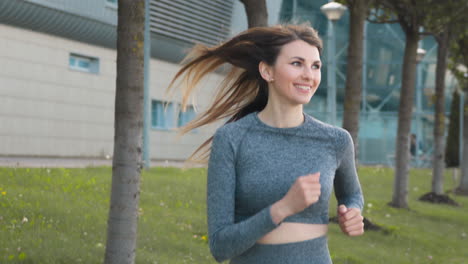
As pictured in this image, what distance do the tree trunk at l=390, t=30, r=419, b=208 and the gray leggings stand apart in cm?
1173

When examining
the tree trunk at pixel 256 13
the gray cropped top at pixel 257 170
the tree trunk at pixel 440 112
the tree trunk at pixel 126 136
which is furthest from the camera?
Answer: the tree trunk at pixel 440 112

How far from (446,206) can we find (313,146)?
566 inches

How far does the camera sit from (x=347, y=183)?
304 cm

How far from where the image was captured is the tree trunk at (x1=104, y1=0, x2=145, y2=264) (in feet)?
17.4

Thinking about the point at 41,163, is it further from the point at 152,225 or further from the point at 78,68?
the point at 152,225

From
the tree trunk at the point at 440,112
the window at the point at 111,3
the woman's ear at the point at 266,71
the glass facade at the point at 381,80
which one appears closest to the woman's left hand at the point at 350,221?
the woman's ear at the point at 266,71

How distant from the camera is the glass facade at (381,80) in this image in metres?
37.3

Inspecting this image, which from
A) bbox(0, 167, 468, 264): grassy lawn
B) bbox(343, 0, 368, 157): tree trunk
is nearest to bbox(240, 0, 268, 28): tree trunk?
bbox(0, 167, 468, 264): grassy lawn

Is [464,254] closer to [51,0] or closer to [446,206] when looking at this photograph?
[446,206]

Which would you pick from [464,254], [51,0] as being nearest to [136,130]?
[464,254]

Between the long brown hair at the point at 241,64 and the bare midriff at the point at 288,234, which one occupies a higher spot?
the long brown hair at the point at 241,64

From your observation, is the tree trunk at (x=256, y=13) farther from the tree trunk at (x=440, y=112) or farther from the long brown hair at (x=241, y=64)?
the tree trunk at (x=440, y=112)

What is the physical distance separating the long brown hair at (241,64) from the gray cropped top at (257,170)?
0.36 meters

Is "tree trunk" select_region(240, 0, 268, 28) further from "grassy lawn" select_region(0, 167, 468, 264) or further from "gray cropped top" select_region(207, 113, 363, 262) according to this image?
"gray cropped top" select_region(207, 113, 363, 262)
